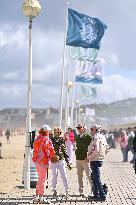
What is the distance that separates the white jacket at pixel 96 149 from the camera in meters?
13.6

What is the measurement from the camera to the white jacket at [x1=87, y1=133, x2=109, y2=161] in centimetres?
1363

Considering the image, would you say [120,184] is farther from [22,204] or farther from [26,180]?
[22,204]

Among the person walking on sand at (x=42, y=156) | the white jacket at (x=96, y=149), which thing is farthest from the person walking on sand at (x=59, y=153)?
the person walking on sand at (x=42, y=156)

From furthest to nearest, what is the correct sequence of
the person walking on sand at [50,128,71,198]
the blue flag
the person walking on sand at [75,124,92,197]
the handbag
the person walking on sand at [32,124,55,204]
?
1. the blue flag
2. the person walking on sand at [75,124,92,197]
3. the person walking on sand at [50,128,71,198]
4. the handbag
5. the person walking on sand at [32,124,55,204]

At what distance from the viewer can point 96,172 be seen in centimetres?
1366

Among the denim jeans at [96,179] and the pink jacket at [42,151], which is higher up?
the pink jacket at [42,151]

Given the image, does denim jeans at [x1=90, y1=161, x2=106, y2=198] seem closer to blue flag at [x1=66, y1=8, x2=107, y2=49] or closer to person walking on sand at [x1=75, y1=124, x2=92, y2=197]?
person walking on sand at [x1=75, y1=124, x2=92, y2=197]

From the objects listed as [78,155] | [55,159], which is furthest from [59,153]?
[55,159]

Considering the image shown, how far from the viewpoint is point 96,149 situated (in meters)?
13.6

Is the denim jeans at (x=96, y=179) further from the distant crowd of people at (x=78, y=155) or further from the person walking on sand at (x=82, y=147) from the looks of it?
the person walking on sand at (x=82, y=147)

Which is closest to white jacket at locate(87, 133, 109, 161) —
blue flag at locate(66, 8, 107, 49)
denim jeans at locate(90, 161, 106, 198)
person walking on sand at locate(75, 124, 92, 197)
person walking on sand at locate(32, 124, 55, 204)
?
denim jeans at locate(90, 161, 106, 198)

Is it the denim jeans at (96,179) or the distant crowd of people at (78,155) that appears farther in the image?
the denim jeans at (96,179)

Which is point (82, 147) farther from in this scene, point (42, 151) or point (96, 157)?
point (42, 151)

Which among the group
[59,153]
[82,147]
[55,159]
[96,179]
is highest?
[82,147]
